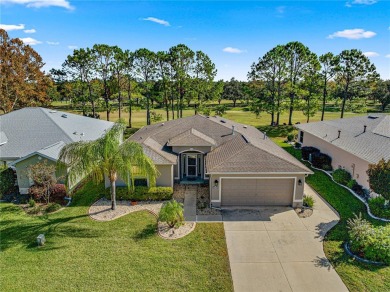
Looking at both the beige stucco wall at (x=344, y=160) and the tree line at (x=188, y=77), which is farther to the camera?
the tree line at (x=188, y=77)

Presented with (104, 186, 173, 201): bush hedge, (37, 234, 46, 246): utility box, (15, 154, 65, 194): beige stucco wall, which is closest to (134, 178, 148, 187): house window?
(104, 186, 173, 201): bush hedge

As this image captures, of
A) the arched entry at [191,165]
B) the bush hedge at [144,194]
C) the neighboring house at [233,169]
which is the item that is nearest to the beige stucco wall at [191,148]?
the neighboring house at [233,169]

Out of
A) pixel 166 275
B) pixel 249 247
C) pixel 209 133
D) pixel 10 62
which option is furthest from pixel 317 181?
pixel 10 62

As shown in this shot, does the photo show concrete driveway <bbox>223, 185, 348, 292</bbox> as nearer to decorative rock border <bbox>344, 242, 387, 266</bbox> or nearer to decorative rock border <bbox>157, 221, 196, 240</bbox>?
decorative rock border <bbox>344, 242, 387, 266</bbox>

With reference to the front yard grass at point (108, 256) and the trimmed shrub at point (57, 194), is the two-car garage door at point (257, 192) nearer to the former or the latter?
the front yard grass at point (108, 256)

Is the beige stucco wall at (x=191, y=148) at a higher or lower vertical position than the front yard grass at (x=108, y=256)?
higher

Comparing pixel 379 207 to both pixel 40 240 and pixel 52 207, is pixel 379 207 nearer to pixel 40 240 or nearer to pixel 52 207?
pixel 40 240
